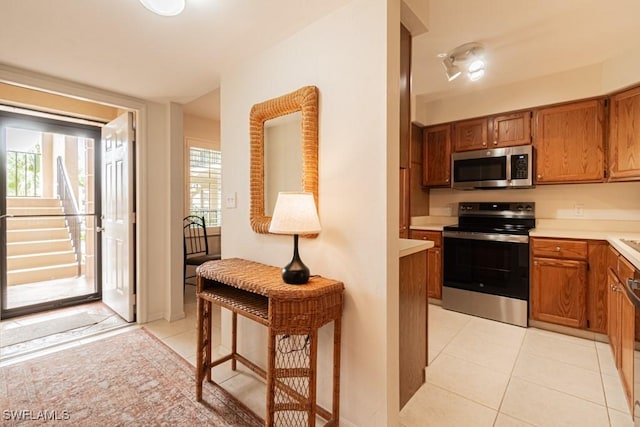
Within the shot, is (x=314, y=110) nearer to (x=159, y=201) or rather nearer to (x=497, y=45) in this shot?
(x=497, y=45)

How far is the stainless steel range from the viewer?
9.37 ft

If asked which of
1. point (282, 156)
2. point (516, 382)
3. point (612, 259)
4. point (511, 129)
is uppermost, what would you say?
point (511, 129)

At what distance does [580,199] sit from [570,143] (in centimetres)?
60

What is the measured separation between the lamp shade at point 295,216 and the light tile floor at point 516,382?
122 cm

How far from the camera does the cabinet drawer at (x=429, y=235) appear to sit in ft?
11.2

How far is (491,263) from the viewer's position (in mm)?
3016

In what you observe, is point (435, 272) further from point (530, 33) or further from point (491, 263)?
point (530, 33)

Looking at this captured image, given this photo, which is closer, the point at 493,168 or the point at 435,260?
the point at 493,168

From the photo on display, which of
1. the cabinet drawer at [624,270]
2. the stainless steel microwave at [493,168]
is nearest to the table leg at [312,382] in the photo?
the cabinet drawer at [624,270]

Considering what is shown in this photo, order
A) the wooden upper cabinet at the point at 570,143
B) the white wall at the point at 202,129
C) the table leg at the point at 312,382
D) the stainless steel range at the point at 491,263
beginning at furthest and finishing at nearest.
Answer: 1. the white wall at the point at 202,129
2. the stainless steel range at the point at 491,263
3. the wooden upper cabinet at the point at 570,143
4. the table leg at the point at 312,382

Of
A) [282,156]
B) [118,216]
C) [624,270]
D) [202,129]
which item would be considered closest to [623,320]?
[624,270]

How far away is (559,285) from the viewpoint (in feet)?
8.73

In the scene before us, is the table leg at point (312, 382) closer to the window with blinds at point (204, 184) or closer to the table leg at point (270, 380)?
the table leg at point (270, 380)

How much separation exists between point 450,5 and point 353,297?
1863 millimetres
